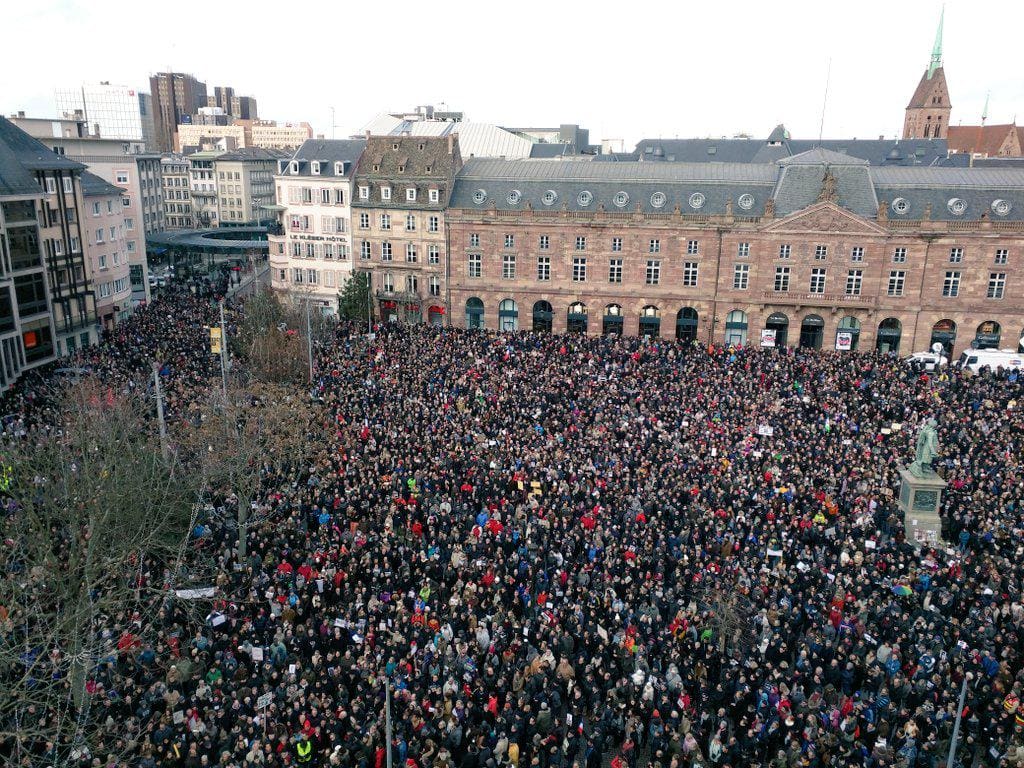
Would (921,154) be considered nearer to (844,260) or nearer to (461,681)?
(844,260)

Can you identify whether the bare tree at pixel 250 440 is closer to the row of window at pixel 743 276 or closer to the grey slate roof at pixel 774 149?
the row of window at pixel 743 276

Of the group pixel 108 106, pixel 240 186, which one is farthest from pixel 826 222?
pixel 108 106

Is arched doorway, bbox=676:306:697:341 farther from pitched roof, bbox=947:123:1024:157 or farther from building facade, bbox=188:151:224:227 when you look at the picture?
building facade, bbox=188:151:224:227

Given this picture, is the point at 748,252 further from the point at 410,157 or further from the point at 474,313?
the point at 410,157

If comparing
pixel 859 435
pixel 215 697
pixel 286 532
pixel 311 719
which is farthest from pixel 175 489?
pixel 859 435

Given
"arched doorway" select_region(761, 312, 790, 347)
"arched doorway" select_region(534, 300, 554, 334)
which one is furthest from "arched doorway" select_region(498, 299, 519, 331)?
"arched doorway" select_region(761, 312, 790, 347)

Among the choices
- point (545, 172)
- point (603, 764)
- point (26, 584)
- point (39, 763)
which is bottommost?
point (603, 764)
